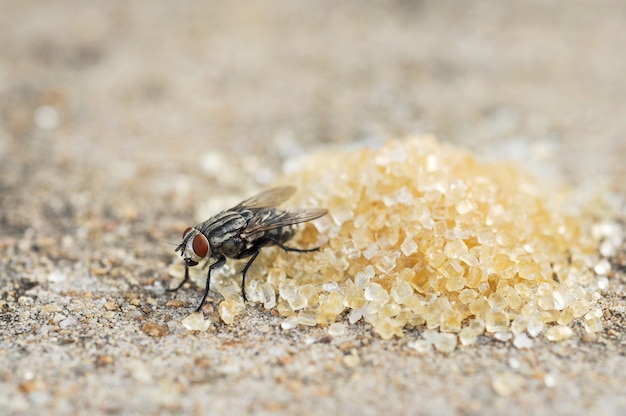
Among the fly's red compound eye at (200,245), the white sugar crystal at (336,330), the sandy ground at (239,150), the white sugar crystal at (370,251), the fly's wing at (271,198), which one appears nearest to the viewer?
the sandy ground at (239,150)

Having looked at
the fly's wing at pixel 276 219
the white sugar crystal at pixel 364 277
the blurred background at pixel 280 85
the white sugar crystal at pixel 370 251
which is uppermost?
the blurred background at pixel 280 85

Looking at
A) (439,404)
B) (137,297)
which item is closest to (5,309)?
(137,297)

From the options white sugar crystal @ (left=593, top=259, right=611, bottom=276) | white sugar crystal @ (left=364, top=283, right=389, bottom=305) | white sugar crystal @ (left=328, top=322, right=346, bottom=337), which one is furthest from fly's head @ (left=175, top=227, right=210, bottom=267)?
white sugar crystal @ (left=593, top=259, right=611, bottom=276)

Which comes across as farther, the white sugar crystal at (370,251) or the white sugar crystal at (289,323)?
the white sugar crystal at (370,251)

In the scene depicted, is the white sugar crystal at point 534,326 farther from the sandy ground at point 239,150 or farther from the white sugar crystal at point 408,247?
the white sugar crystal at point 408,247

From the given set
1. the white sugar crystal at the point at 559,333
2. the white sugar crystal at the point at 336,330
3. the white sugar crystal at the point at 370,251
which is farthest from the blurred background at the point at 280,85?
the white sugar crystal at the point at 559,333

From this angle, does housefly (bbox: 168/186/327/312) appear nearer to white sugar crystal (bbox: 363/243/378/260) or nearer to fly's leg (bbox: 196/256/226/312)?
fly's leg (bbox: 196/256/226/312)

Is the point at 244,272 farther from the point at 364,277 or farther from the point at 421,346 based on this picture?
the point at 421,346

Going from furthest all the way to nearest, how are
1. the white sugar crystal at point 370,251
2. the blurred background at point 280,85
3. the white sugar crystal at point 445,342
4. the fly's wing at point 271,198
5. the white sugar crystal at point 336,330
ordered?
1. the blurred background at point 280,85
2. the fly's wing at point 271,198
3. the white sugar crystal at point 370,251
4. the white sugar crystal at point 336,330
5. the white sugar crystal at point 445,342
